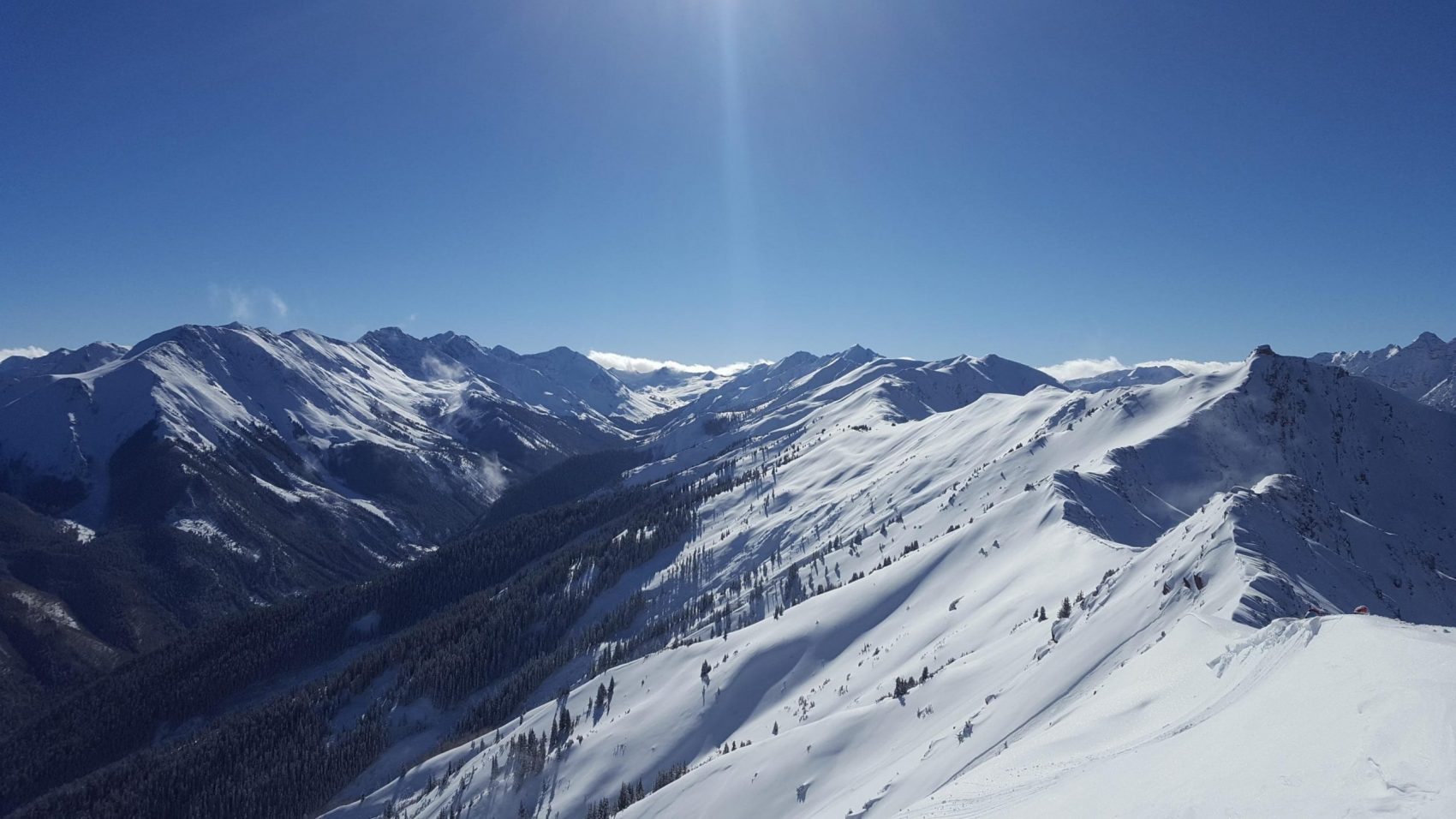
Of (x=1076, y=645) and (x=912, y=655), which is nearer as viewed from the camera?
(x=1076, y=645)

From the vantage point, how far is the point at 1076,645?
4509 centimetres

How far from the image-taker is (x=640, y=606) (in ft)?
496

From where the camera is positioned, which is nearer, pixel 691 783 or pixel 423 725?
pixel 691 783

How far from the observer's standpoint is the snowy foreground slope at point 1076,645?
65.3 feet

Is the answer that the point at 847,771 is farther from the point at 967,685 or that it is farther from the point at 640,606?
the point at 640,606

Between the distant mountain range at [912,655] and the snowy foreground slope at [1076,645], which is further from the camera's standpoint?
the distant mountain range at [912,655]

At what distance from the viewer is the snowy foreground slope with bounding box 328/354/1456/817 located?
19906mm

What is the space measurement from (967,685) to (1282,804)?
136 ft

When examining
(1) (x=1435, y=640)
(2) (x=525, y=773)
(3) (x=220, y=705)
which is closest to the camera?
(1) (x=1435, y=640)

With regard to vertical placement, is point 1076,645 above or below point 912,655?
above

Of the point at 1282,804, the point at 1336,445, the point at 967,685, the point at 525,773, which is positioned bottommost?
the point at 525,773

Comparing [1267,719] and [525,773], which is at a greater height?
[1267,719]

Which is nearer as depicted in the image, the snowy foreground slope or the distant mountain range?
the snowy foreground slope

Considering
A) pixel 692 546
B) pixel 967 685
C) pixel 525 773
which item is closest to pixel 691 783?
pixel 967 685
